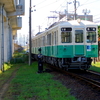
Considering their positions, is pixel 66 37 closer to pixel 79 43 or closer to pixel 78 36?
pixel 78 36

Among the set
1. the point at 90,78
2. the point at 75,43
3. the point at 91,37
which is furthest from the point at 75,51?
the point at 90,78

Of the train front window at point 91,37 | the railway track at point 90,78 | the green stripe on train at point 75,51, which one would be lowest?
the railway track at point 90,78

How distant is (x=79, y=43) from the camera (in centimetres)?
1370

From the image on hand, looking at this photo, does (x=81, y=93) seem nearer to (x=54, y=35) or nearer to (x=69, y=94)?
(x=69, y=94)

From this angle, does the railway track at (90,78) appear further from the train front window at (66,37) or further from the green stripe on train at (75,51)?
the train front window at (66,37)

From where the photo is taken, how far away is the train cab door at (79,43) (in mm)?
13648

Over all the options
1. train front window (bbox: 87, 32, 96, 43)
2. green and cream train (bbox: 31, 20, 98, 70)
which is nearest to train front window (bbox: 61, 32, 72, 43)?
green and cream train (bbox: 31, 20, 98, 70)

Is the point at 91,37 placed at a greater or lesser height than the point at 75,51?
greater

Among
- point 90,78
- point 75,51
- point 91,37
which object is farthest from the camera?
point 91,37

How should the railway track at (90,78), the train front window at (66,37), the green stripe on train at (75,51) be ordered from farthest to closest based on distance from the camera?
the train front window at (66,37), the green stripe on train at (75,51), the railway track at (90,78)

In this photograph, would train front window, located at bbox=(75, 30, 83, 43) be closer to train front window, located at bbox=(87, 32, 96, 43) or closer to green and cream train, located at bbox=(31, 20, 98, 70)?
green and cream train, located at bbox=(31, 20, 98, 70)

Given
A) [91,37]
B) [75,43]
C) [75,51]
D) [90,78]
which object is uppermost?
[91,37]

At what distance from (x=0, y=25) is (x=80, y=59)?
290 inches

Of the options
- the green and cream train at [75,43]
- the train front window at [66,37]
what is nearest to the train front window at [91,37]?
the green and cream train at [75,43]
